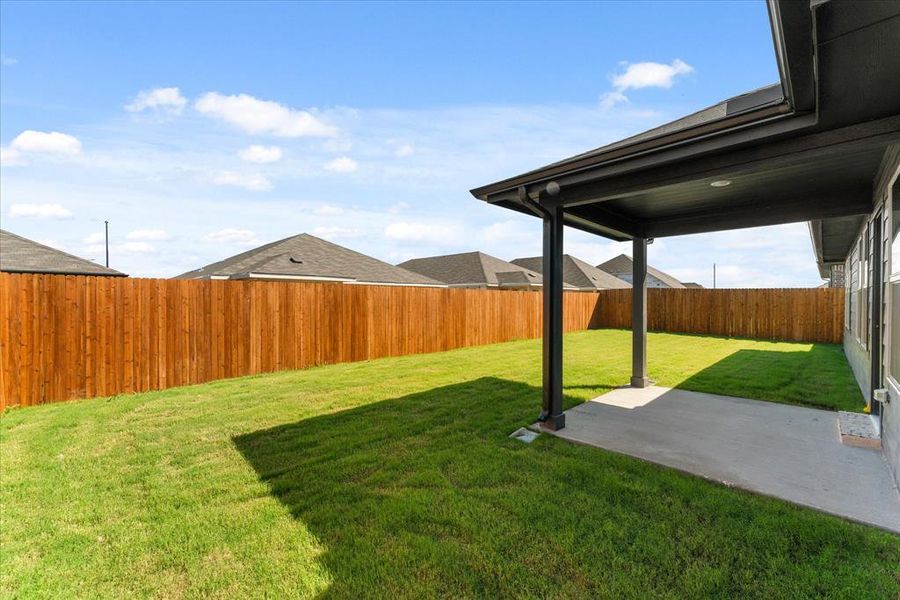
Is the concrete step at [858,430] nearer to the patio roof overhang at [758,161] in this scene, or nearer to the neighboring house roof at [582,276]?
the patio roof overhang at [758,161]

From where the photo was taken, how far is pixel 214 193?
48.4ft

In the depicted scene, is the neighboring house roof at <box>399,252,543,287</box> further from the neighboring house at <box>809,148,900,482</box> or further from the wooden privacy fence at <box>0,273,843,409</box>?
the neighboring house at <box>809,148,900,482</box>

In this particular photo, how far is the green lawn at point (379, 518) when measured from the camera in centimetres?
206

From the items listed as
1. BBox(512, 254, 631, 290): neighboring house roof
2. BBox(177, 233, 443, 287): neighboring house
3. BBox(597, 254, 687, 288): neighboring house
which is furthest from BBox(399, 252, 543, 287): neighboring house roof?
BBox(597, 254, 687, 288): neighboring house

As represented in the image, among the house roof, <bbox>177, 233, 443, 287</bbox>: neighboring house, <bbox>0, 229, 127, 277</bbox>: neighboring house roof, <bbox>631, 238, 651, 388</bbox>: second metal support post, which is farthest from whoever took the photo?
<bbox>177, 233, 443, 287</bbox>: neighboring house

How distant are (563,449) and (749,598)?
74.0 inches

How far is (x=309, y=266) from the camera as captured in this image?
13.3 metres

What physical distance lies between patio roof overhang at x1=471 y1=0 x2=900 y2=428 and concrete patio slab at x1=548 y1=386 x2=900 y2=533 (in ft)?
2.60

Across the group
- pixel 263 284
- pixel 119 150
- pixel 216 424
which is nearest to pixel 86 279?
pixel 263 284

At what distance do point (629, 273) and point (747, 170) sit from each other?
108 ft

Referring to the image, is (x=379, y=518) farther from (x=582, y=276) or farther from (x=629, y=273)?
(x=629, y=273)

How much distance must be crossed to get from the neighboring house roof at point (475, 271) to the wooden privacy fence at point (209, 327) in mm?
10194

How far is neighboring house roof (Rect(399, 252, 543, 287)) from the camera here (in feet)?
75.8

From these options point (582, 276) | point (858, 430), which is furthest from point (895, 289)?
point (582, 276)
